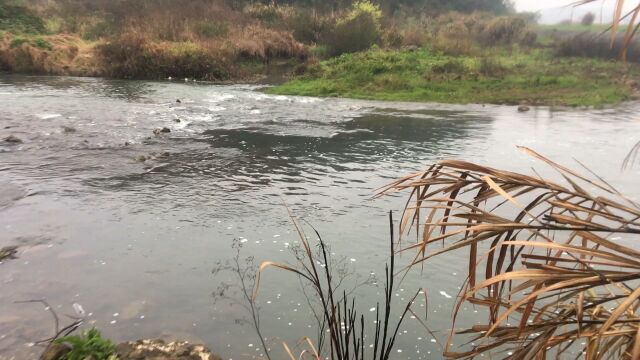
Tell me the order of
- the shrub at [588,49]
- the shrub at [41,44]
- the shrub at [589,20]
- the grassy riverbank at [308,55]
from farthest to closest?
the shrub at [588,49] → the shrub at [41,44] → the grassy riverbank at [308,55] → the shrub at [589,20]

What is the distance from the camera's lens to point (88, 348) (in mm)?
3342

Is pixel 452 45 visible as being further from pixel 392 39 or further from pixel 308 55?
pixel 308 55

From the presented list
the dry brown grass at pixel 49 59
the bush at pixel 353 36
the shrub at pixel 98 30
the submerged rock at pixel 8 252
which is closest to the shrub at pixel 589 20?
the submerged rock at pixel 8 252

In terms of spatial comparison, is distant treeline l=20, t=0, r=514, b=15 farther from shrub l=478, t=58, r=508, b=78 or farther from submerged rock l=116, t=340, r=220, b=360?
submerged rock l=116, t=340, r=220, b=360

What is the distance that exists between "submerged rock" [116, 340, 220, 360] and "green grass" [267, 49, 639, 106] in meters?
16.5

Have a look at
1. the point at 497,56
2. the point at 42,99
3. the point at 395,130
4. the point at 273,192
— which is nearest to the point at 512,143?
the point at 395,130

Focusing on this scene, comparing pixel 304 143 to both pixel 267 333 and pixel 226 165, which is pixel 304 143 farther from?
pixel 267 333

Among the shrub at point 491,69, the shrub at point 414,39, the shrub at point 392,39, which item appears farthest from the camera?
the shrub at point 414,39

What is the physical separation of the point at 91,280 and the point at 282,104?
12851mm

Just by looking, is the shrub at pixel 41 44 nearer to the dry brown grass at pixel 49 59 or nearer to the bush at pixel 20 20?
the dry brown grass at pixel 49 59

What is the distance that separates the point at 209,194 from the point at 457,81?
16.3m

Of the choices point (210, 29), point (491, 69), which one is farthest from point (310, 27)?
point (491, 69)

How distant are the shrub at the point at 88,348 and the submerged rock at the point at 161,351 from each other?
8 centimetres

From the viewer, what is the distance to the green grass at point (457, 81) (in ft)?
62.4
